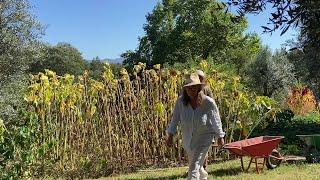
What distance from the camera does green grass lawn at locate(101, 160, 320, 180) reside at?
8227 mm

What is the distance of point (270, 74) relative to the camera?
31.7m

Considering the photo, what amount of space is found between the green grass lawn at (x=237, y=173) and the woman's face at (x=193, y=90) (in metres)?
2.20

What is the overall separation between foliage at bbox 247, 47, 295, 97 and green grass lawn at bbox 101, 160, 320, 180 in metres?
21.6

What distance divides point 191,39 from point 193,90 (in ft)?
116

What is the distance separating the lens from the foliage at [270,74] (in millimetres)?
31062

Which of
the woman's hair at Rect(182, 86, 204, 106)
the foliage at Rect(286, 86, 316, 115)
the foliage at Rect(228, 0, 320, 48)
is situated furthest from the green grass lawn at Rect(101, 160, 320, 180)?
the foliage at Rect(286, 86, 316, 115)

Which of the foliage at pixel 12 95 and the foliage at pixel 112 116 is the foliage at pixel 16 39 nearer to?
the foliage at pixel 12 95

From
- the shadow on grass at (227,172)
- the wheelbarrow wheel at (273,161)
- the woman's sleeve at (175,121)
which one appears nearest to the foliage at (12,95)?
the shadow on grass at (227,172)

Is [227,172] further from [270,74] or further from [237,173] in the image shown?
[270,74]

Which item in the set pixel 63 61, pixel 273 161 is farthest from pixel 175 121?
pixel 63 61

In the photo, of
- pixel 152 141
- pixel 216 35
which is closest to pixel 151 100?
pixel 152 141

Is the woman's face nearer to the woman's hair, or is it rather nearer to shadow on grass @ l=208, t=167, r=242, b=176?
the woman's hair

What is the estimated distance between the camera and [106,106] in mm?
9852

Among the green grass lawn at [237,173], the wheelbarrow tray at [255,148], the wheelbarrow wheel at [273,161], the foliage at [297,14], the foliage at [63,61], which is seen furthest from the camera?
the foliage at [63,61]
